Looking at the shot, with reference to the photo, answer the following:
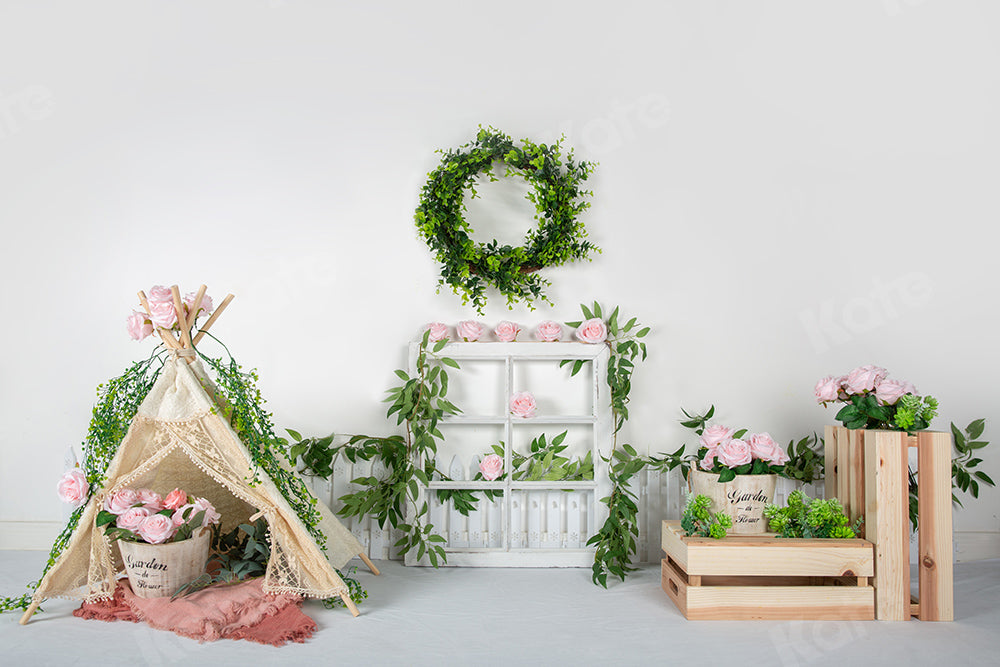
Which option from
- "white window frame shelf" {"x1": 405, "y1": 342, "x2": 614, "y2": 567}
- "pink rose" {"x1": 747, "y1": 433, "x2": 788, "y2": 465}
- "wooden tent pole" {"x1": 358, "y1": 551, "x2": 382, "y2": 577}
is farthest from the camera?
"white window frame shelf" {"x1": 405, "y1": 342, "x2": 614, "y2": 567}

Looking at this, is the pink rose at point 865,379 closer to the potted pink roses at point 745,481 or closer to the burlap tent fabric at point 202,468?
the potted pink roses at point 745,481

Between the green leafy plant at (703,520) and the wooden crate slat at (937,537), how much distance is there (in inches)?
24.5

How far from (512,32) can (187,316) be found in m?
1.92

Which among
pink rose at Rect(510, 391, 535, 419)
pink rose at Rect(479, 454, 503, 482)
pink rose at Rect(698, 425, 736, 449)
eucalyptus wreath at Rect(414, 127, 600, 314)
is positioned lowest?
pink rose at Rect(479, 454, 503, 482)

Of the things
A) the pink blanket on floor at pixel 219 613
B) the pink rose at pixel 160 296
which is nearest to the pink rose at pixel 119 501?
the pink blanket on floor at pixel 219 613

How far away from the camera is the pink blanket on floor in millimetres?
2045

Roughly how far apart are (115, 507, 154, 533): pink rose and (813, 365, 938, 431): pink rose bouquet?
2.39m

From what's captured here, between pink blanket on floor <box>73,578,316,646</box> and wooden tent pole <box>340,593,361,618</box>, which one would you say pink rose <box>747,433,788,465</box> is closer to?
wooden tent pole <box>340,593,361,618</box>

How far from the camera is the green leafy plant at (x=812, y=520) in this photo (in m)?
2.32

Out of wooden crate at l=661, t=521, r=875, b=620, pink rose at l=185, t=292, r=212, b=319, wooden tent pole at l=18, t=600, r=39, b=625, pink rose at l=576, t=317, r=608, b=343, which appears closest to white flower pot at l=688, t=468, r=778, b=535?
wooden crate at l=661, t=521, r=875, b=620

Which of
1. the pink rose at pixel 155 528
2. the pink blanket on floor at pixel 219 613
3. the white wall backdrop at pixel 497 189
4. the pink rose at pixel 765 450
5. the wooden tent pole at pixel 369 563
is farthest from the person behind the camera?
the white wall backdrop at pixel 497 189

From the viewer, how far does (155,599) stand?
2.21 m

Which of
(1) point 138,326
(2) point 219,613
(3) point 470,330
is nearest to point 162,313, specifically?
(1) point 138,326

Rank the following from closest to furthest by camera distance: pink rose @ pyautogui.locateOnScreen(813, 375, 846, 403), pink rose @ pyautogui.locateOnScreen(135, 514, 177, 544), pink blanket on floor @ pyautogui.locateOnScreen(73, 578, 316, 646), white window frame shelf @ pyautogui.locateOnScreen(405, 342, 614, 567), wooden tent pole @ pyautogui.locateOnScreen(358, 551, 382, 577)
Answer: pink blanket on floor @ pyautogui.locateOnScreen(73, 578, 316, 646)
pink rose @ pyautogui.locateOnScreen(135, 514, 177, 544)
pink rose @ pyautogui.locateOnScreen(813, 375, 846, 403)
wooden tent pole @ pyautogui.locateOnScreen(358, 551, 382, 577)
white window frame shelf @ pyautogui.locateOnScreen(405, 342, 614, 567)
